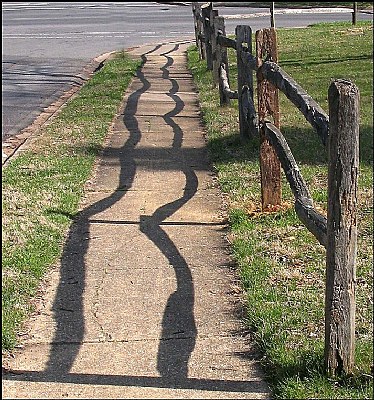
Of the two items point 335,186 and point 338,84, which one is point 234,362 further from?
point 338,84

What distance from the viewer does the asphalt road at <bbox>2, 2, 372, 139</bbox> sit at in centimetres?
1434

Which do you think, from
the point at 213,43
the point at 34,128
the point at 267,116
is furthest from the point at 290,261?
the point at 213,43

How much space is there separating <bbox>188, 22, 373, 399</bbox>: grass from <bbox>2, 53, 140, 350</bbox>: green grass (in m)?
1.25

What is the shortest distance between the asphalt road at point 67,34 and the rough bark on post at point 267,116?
4527 millimetres

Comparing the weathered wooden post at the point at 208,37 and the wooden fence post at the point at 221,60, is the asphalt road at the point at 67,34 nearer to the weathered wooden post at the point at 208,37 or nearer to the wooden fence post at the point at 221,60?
the weathered wooden post at the point at 208,37

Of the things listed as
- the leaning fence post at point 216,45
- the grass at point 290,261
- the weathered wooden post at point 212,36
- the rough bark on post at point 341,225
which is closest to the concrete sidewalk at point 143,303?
the grass at point 290,261

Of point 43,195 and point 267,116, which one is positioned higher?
point 267,116

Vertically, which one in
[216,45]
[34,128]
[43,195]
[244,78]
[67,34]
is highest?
[67,34]

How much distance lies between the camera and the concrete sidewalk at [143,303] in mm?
4156

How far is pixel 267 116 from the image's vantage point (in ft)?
22.6

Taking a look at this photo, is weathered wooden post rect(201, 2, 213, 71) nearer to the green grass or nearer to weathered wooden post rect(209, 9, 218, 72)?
weathered wooden post rect(209, 9, 218, 72)

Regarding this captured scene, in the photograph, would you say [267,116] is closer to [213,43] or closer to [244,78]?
[244,78]

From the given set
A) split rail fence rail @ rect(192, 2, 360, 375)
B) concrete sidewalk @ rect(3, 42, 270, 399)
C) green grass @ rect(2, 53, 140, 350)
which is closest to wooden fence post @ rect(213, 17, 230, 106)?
green grass @ rect(2, 53, 140, 350)

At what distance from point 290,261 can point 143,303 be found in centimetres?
116
